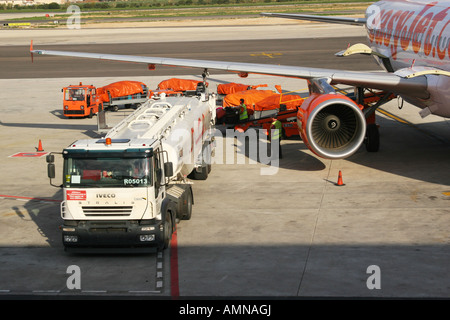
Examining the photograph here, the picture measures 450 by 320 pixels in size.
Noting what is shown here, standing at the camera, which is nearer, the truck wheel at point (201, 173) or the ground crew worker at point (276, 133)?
the truck wheel at point (201, 173)

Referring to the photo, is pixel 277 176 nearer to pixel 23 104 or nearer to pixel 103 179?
pixel 103 179

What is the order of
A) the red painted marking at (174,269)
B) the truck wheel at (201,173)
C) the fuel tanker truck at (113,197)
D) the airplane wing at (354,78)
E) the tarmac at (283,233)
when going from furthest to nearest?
1. the airplane wing at (354,78)
2. the truck wheel at (201,173)
3. the fuel tanker truck at (113,197)
4. the tarmac at (283,233)
5. the red painted marking at (174,269)

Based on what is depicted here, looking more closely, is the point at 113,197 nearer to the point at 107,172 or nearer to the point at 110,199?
the point at 110,199

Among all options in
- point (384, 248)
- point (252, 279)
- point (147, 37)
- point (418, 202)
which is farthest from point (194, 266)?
point (147, 37)

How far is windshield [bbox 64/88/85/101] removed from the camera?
38344mm

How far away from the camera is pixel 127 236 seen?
17.3 m

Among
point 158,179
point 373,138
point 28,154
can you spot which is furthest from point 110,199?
point 373,138

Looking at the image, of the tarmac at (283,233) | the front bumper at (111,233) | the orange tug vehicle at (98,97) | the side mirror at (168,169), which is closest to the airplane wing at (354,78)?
the tarmac at (283,233)

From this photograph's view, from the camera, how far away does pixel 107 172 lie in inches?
684

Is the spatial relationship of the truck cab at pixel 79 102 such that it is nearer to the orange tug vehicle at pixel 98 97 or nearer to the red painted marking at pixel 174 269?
the orange tug vehicle at pixel 98 97

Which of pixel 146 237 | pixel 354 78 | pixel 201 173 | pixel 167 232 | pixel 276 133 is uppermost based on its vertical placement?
pixel 354 78

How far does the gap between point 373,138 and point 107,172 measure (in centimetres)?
1490

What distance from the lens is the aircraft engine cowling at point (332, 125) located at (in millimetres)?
23938

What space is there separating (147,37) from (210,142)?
61.4 m
